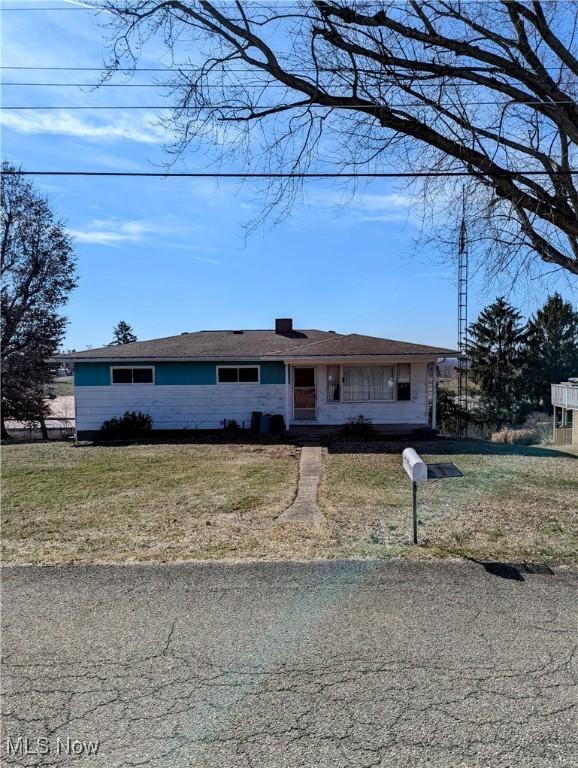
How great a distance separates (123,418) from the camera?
55.2 ft

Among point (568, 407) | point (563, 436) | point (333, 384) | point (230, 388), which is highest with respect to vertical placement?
point (333, 384)

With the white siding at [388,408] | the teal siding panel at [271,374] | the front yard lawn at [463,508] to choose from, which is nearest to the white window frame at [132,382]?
the teal siding panel at [271,374]

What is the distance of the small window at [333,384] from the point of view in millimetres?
16875

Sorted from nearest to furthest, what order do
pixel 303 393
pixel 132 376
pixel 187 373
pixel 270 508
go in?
pixel 270 508, pixel 187 373, pixel 132 376, pixel 303 393

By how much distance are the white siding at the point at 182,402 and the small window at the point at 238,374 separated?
148 mm

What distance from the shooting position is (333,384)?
1691cm

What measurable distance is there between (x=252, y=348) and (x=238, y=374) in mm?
1302

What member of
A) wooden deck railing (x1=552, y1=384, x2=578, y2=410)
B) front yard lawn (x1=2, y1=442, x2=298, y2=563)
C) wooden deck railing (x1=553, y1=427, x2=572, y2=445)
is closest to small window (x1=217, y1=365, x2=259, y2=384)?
front yard lawn (x1=2, y1=442, x2=298, y2=563)

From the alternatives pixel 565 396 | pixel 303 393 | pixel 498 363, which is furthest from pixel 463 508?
pixel 498 363

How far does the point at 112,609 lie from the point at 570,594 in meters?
3.56

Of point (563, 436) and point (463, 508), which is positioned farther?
point (563, 436)

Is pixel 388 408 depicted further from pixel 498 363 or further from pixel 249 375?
pixel 498 363

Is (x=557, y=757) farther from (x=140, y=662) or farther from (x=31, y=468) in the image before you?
(x=31, y=468)

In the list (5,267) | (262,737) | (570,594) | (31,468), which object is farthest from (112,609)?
(5,267)
